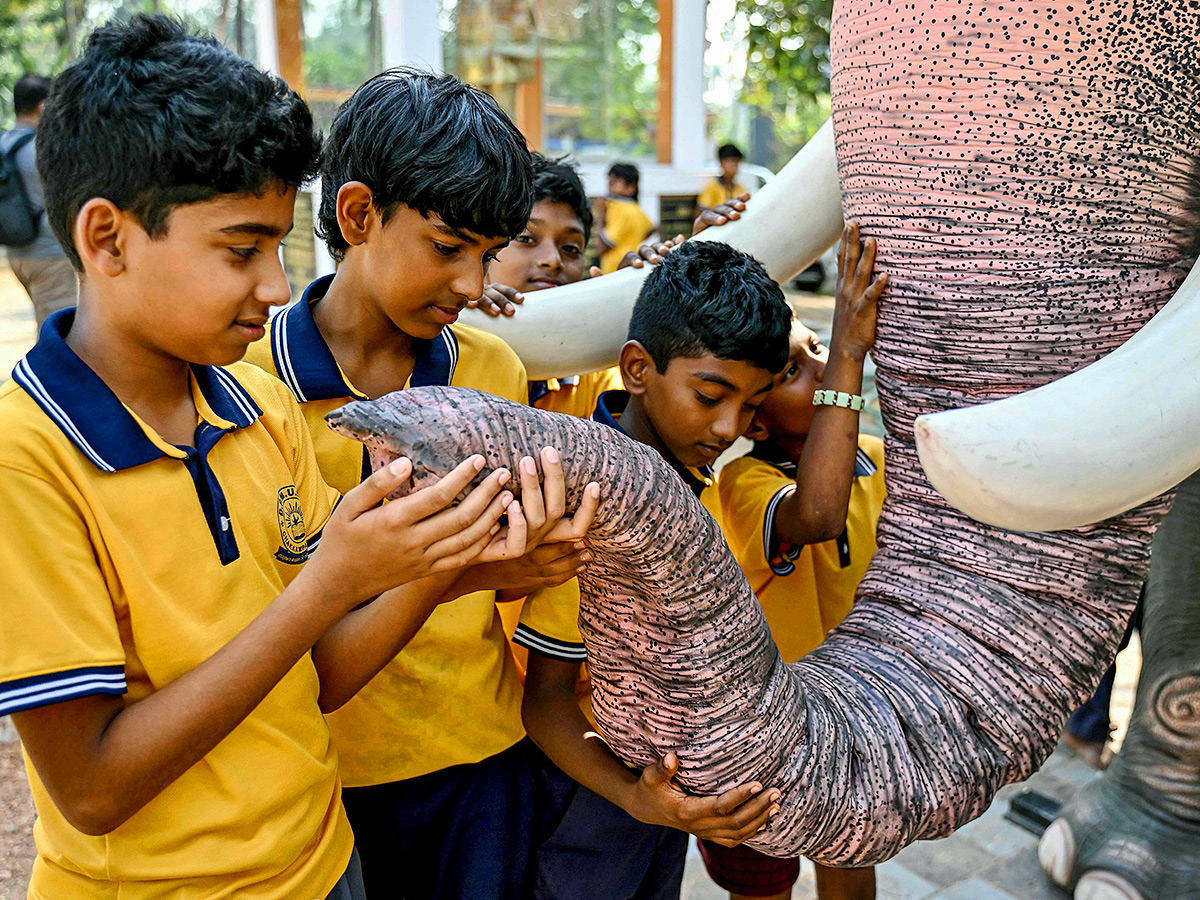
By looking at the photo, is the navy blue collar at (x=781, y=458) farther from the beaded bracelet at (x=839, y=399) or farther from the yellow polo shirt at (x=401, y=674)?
the yellow polo shirt at (x=401, y=674)

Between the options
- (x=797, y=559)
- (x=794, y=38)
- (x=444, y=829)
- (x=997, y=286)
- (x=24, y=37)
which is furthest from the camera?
(x=24, y=37)

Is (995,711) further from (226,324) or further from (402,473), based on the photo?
(226,324)

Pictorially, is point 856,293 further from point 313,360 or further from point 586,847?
point 586,847

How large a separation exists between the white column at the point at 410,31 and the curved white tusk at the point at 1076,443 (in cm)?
619

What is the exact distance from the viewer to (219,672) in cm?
107

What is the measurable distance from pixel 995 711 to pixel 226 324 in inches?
36.6

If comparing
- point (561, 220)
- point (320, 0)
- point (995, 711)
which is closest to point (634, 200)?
point (320, 0)

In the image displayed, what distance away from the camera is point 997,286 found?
1.22 metres

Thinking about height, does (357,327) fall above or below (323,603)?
above

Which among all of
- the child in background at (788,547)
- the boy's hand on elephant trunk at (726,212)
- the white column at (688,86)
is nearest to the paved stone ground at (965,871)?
the child in background at (788,547)

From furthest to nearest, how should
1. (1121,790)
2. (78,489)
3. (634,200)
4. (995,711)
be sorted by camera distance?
(634,200), (1121,790), (995,711), (78,489)

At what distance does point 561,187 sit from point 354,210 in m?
0.97

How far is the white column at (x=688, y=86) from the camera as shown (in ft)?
32.5

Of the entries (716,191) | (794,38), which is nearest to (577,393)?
(716,191)
